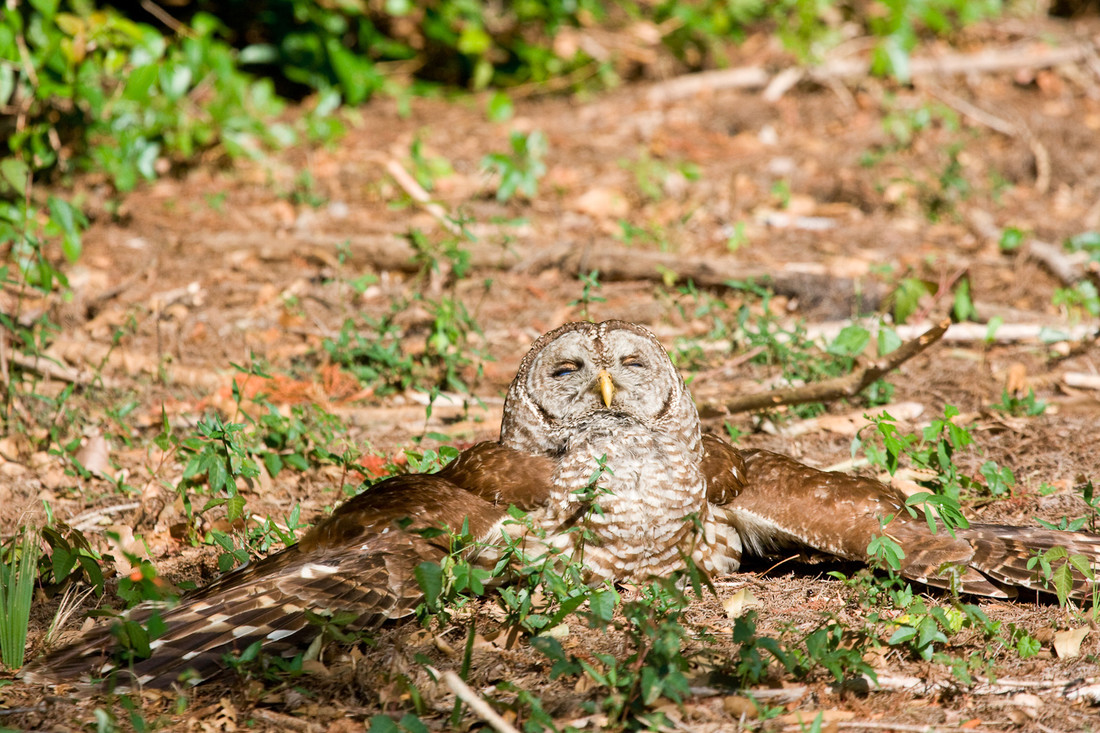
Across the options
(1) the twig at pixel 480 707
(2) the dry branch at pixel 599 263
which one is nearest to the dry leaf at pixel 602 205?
(2) the dry branch at pixel 599 263

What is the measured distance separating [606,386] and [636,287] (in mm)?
3123

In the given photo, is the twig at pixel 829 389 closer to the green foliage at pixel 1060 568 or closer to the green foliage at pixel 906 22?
the green foliage at pixel 1060 568

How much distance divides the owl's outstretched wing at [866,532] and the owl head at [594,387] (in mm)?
287

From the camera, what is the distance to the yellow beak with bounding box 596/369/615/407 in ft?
13.9

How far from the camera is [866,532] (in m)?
4.07

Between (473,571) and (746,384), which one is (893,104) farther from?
(473,571)

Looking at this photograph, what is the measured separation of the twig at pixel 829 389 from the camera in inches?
214

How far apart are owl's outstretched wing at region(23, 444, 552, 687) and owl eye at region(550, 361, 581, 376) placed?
454 mm

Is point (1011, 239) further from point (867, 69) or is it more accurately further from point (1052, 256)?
point (867, 69)

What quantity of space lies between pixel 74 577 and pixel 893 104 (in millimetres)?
8571

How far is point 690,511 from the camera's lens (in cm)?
411

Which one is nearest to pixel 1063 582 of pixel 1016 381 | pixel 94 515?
pixel 1016 381

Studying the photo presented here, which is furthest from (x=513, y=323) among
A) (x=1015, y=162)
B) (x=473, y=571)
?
(x=1015, y=162)

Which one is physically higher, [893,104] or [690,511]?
[893,104]
